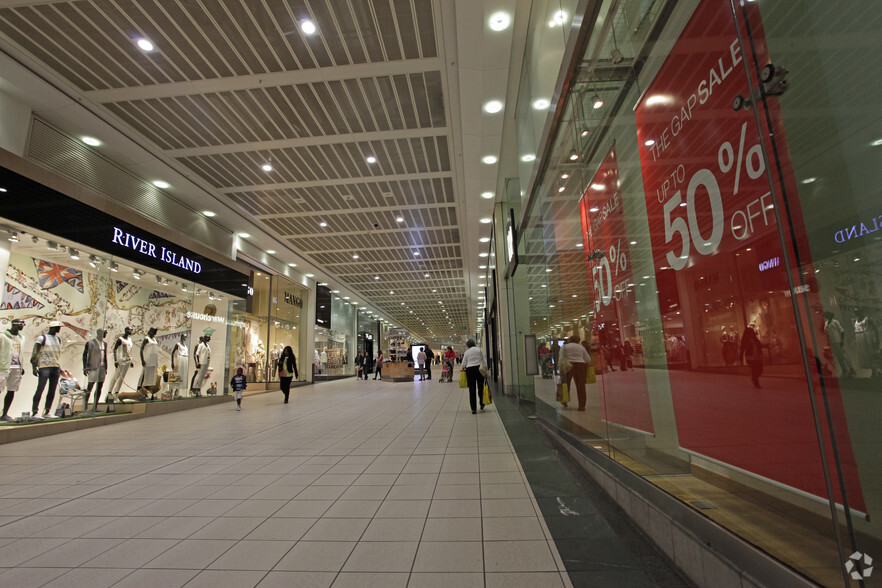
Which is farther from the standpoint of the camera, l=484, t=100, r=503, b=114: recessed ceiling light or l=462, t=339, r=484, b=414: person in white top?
l=462, t=339, r=484, b=414: person in white top

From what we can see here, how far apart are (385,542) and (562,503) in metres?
1.21

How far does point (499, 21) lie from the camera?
5.41m

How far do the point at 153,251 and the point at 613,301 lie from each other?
33.7 feet

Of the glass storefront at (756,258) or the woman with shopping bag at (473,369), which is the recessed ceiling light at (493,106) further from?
the glass storefront at (756,258)

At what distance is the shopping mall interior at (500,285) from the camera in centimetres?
105

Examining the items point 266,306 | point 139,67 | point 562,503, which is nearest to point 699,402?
point 562,503

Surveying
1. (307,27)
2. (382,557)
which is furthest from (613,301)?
(307,27)

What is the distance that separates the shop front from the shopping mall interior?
2.3 inches

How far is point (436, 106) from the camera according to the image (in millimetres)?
7523

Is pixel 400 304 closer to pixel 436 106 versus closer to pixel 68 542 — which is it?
pixel 436 106

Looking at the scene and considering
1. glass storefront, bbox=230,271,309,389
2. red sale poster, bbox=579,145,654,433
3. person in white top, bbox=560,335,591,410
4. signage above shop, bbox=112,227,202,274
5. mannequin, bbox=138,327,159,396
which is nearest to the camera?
red sale poster, bbox=579,145,654,433

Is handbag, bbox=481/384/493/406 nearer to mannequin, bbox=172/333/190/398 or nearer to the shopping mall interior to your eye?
the shopping mall interior

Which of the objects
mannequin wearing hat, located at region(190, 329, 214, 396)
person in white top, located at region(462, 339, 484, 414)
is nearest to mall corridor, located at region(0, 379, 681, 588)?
person in white top, located at region(462, 339, 484, 414)

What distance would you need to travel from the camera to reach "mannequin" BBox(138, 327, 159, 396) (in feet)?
31.1
